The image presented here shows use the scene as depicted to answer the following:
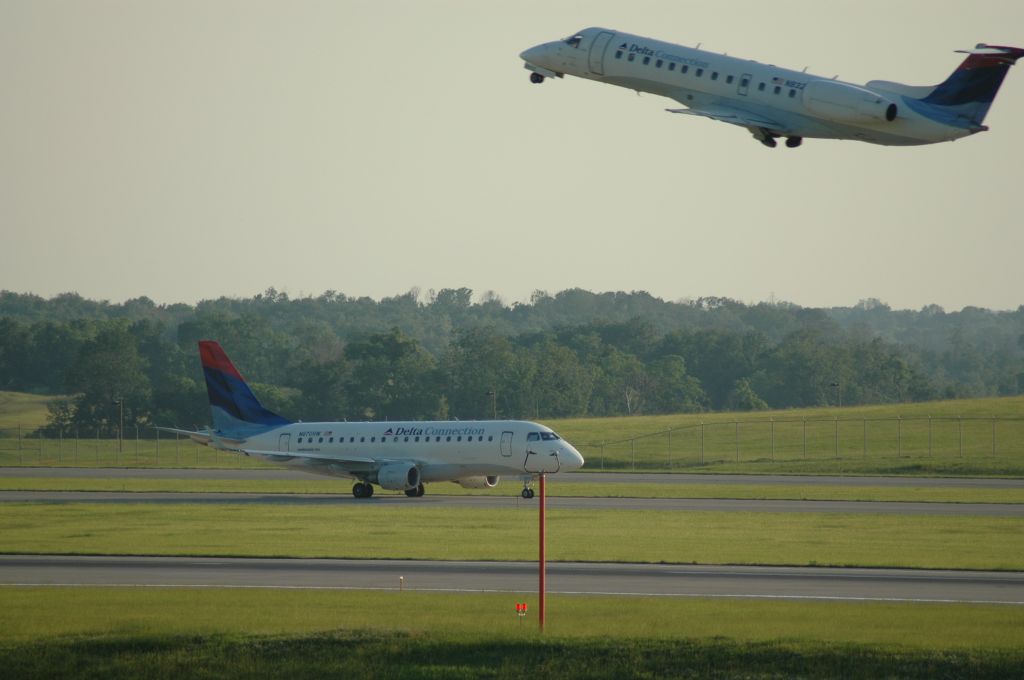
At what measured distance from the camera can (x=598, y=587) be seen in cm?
3522

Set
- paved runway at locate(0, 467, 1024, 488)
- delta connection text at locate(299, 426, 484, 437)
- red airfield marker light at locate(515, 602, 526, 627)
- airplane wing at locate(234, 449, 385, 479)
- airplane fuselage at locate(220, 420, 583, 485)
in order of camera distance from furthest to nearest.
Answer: paved runway at locate(0, 467, 1024, 488) → airplane wing at locate(234, 449, 385, 479) → delta connection text at locate(299, 426, 484, 437) → airplane fuselage at locate(220, 420, 583, 485) → red airfield marker light at locate(515, 602, 526, 627)

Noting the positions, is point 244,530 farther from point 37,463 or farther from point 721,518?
point 37,463

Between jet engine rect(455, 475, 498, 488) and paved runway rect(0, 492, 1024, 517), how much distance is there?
2.41 meters

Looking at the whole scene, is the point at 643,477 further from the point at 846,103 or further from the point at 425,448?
the point at 846,103

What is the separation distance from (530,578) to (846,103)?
14.3 m

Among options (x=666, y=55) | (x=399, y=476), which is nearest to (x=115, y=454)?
(x=399, y=476)

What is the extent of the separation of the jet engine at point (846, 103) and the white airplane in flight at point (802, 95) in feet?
0.07

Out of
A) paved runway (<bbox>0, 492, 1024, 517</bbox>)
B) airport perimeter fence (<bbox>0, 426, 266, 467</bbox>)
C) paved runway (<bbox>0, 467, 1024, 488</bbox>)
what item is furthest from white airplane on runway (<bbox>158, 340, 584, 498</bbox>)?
airport perimeter fence (<bbox>0, 426, 266, 467</bbox>)

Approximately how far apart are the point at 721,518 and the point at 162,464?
60011 mm

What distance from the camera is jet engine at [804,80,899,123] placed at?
29453 millimetres

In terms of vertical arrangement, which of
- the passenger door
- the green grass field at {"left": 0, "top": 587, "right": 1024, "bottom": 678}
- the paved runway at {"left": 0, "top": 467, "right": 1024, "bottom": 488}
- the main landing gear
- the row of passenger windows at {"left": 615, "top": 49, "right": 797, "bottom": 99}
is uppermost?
the passenger door

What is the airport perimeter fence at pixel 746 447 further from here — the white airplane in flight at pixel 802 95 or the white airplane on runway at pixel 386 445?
the white airplane in flight at pixel 802 95

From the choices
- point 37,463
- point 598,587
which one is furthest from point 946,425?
point 598,587

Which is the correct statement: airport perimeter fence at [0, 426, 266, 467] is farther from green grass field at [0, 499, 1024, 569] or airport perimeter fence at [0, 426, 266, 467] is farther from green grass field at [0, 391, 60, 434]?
green grass field at [0, 499, 1024, 569]
